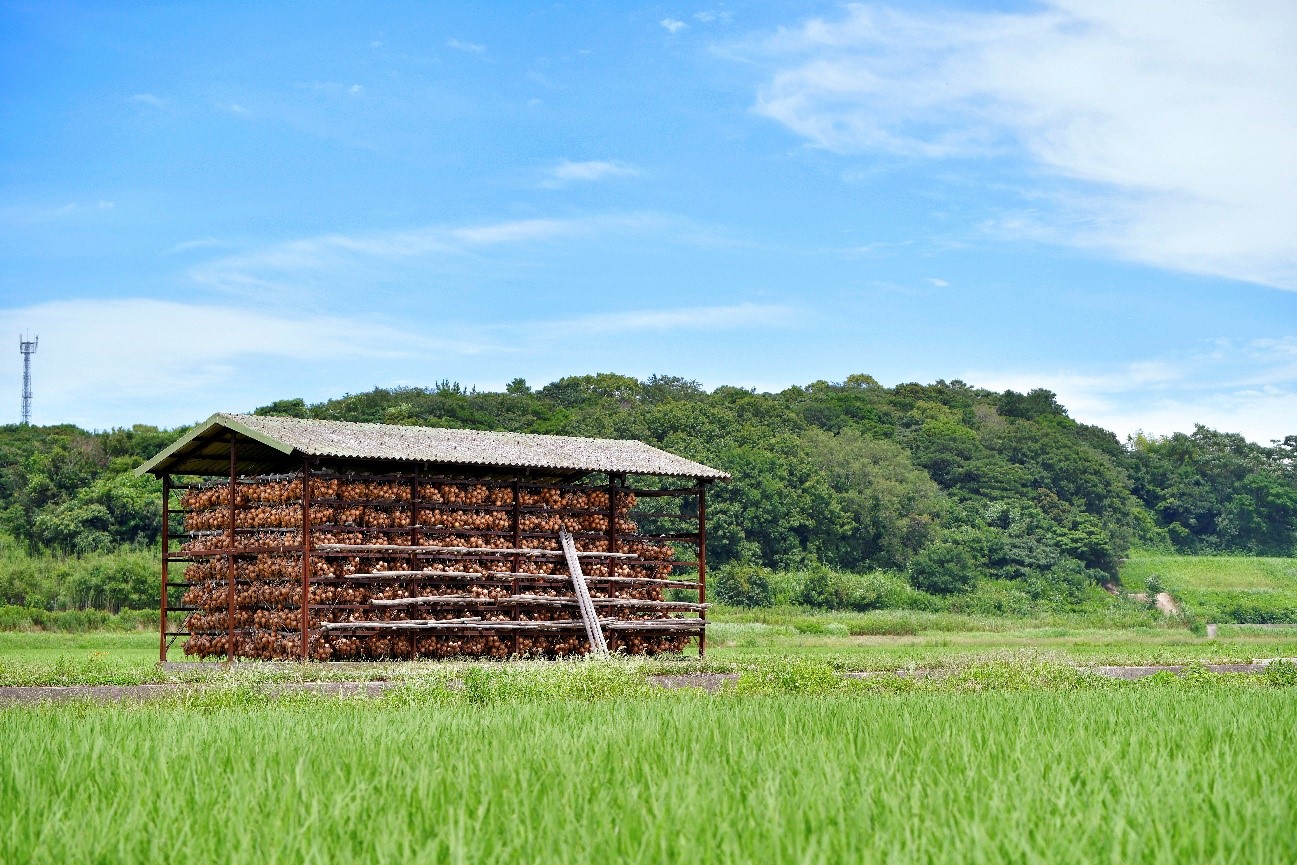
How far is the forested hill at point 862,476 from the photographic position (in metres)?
46.3

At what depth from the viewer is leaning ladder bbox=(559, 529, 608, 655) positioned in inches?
961

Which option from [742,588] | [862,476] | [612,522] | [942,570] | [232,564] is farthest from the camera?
[862,476]

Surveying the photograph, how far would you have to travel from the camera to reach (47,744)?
780 cm

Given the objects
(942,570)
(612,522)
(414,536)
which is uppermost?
(612,522)

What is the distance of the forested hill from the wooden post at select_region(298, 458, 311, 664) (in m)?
21.5

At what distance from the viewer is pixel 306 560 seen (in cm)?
2230

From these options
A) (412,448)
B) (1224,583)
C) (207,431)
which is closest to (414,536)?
(412,448)

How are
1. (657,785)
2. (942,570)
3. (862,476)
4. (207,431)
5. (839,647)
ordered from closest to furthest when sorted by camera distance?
(657,785)
(207,431)
(839,647)
(942,570)
(862,476)

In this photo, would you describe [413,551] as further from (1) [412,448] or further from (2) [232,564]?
(2) [232,564]

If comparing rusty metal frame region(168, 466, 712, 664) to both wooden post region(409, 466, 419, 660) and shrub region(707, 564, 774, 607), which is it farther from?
shrub region(707, 564, 774, 607)

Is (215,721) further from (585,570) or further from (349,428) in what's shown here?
(585,570)

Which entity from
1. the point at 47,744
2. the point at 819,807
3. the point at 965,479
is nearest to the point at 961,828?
the point at 819,807

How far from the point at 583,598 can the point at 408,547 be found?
134 inches

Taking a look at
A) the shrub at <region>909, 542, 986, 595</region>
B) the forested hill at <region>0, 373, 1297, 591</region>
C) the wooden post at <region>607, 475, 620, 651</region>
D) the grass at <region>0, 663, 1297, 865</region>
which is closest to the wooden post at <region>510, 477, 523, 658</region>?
the wooden post at <region>607, 475, 620, 651</region>
